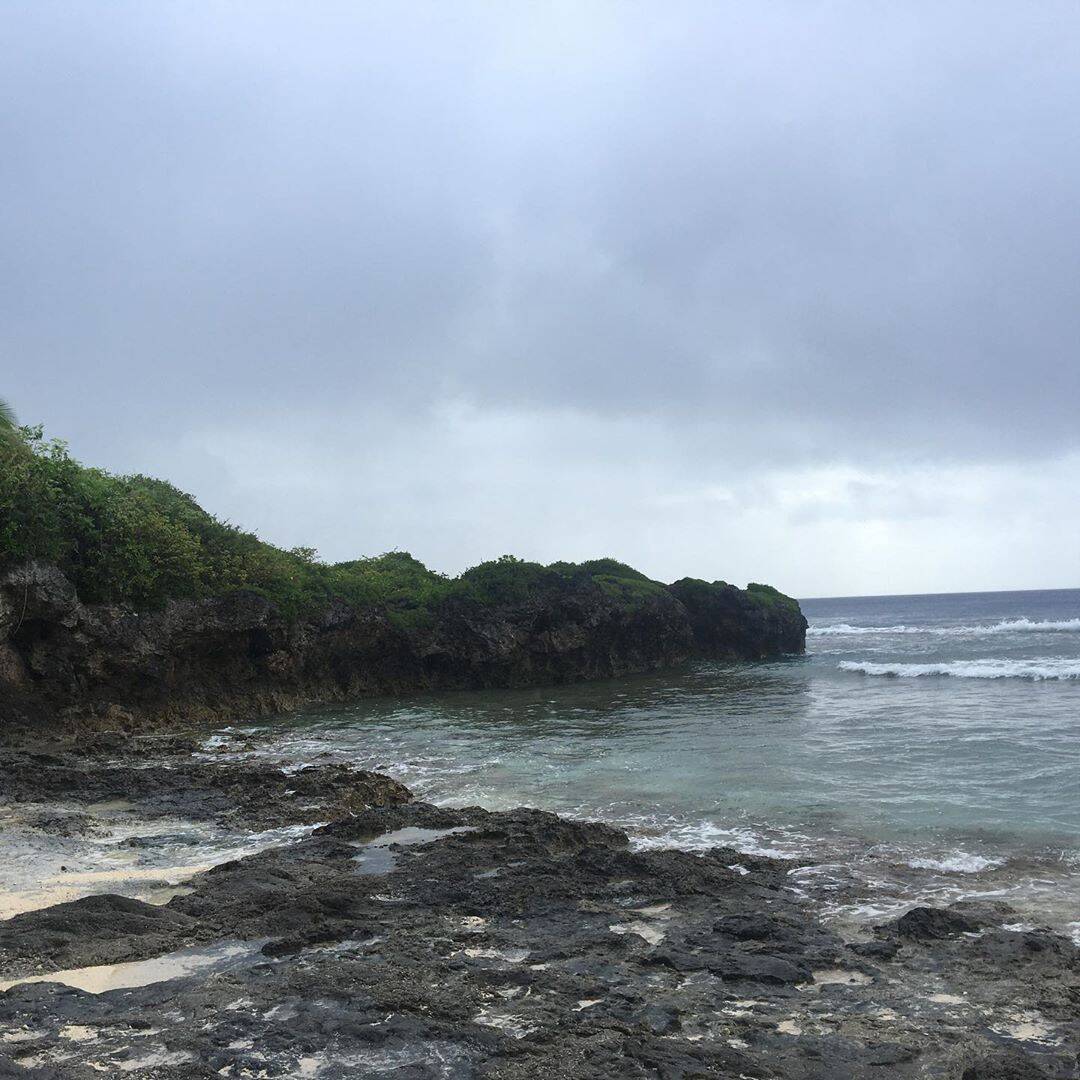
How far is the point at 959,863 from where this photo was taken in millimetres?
9500

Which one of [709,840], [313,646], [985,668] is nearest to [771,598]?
[985,668]

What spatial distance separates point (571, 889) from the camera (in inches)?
325

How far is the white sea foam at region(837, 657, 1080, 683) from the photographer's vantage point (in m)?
30.5

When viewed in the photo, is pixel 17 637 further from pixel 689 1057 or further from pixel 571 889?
pixel 689 1057

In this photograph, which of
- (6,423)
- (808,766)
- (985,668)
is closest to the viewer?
(808,766)

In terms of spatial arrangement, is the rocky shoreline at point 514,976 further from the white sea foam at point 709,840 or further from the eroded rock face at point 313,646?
the eroded rock face at point 313,646

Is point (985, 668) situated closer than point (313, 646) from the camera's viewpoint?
No

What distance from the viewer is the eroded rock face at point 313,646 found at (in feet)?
70.7

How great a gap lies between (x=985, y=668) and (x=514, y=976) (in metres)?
33.3

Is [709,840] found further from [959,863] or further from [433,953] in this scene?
[433,953]

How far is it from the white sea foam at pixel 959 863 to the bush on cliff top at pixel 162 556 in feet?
65.0

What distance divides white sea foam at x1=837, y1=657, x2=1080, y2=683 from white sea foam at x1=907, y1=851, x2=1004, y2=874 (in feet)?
77.0

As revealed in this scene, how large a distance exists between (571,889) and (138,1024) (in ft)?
13.5

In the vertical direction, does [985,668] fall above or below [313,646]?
below
